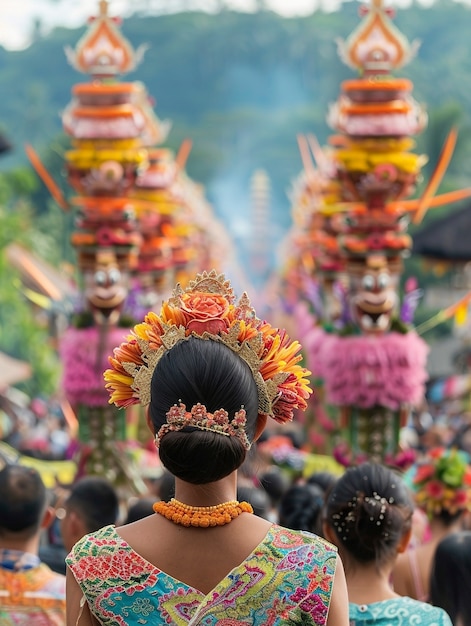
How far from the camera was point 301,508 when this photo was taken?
5324 millimetres

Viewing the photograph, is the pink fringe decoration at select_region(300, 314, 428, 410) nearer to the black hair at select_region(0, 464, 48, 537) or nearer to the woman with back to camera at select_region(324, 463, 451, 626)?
the black hair at select_region(0, 464, 48, 537)

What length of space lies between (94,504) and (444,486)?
1665 millimetres

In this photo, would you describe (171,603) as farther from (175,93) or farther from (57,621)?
(175,93)

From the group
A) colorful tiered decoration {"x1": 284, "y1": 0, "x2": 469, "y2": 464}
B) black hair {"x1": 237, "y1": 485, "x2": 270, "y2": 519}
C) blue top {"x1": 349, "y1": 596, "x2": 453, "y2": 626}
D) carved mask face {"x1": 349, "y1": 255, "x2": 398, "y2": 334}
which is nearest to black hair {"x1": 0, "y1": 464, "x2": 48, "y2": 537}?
black hair {"x1": 237, "y1": 485, "x2": 270, "y2": 519}

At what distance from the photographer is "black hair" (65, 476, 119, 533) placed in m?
4.91

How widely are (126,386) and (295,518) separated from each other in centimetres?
248

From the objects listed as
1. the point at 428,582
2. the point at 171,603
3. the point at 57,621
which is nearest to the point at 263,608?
the point at 171,603

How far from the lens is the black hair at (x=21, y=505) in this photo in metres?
4.20

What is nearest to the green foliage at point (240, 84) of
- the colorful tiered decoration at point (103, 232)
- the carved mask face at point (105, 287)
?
the colorful tiered decoration at point (103, 232)

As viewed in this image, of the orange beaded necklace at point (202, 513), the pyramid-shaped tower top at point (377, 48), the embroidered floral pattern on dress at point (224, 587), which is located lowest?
the embroidered floral pattern on dress at point (224, 587)

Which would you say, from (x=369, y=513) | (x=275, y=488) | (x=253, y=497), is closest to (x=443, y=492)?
(x=253, y=497)

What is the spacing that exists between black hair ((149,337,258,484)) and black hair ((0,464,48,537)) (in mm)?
1534

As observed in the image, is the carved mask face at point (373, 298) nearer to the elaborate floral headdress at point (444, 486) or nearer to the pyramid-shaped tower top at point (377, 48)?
the pyramid-shaped tower top at point (377, 48)

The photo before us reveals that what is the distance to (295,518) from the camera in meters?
5.29
